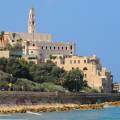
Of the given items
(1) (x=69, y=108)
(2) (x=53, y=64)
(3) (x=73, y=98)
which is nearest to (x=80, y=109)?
(1) (x=69, y=108)

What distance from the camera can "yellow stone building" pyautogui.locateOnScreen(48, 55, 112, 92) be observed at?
14425cm

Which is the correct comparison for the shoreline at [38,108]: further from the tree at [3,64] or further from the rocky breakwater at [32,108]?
the tree at [3,64]

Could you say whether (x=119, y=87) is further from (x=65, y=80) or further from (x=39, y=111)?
(x=39, y=111)

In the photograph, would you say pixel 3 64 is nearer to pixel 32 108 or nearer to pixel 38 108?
pixel 38 108

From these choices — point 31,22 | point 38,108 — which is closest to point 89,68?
point 31,22

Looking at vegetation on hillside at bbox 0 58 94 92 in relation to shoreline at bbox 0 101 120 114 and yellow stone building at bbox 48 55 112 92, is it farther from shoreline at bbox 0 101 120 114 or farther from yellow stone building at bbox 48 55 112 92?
shoreline at bbox 0 101 120 114

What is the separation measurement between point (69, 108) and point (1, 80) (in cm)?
1335

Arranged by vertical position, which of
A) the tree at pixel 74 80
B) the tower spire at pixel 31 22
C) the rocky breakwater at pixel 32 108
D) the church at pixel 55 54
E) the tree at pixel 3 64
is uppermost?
the tower spire at pixel 31 22

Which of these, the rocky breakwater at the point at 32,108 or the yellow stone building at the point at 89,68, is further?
the yellow stone building at the point at 89,68

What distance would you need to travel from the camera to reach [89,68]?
145m

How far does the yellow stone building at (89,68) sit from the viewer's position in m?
144

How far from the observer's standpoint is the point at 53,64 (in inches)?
5369

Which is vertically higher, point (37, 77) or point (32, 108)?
point (37, 77)

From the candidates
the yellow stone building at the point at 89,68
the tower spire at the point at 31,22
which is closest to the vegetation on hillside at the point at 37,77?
the yellow stone building at the point at 89,68
